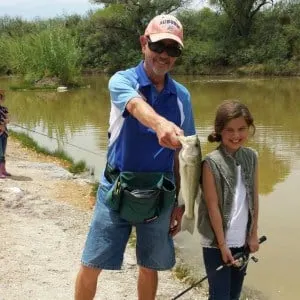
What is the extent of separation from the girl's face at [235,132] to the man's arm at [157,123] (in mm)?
639

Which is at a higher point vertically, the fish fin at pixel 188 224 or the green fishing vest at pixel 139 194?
the green fishing vest at pixel 139 194

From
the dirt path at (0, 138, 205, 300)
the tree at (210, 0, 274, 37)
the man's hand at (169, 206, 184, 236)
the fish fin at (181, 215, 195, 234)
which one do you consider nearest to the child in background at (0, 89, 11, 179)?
the dirt path at (0, 138, 205, 300)

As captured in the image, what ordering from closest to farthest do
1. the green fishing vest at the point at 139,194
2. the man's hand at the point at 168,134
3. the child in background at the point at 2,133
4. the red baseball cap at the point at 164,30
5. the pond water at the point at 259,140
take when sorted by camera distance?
1. the man's hand at the point at 168,134
2. the red baseball cap at the point at 164,30
3. the green fishing vest at the point at 139,194
4. the pond water at the point at 259,140
5. the child in background at the point at 2,133

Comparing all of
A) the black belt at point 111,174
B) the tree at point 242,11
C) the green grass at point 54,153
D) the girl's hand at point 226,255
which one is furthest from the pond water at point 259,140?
the tree at point 242,11

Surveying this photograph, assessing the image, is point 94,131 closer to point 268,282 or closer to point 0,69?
point 268,282

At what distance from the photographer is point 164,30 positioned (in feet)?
9.68

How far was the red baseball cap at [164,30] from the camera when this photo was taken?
2926 mm

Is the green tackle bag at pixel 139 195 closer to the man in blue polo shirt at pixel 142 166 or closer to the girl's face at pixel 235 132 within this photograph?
the man in blue polo shirt at pixel 142 166

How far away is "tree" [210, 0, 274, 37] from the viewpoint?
46.4m

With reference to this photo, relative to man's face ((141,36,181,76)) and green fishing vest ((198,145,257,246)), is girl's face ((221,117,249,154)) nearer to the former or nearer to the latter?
green fishing vest ((198,145,257,246))

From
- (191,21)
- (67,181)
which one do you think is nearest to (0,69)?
(191,21)

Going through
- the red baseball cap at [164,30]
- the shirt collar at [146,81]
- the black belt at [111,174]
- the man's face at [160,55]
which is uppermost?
the red baseball cap at [164,30]

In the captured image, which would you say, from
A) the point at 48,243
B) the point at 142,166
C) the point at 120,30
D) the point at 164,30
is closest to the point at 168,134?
the point at 142,166

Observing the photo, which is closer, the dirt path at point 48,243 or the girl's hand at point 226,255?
the girl's hand at point 226,255
